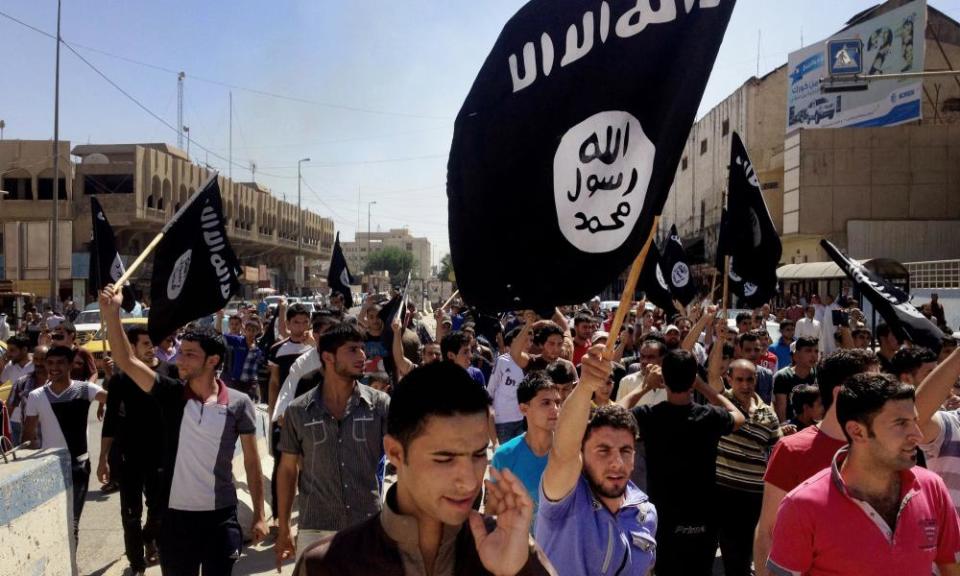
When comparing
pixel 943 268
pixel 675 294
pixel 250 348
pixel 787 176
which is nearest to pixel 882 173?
pixel 787 176

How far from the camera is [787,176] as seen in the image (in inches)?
1508

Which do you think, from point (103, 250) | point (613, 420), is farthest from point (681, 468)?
point (103, 250)

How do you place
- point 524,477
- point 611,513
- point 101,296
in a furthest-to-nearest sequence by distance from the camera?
1. point 101,296
2. point 524,477
3. point 611,513

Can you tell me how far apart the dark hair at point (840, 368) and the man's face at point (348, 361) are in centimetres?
232

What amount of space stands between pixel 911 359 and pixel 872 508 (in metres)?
2.38

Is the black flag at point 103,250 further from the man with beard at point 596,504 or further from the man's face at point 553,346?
the man with beard at point 596,504

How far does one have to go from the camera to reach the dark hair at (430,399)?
6.84ft

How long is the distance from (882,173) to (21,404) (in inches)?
1441

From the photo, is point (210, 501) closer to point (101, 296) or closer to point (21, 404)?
point (101, 296)

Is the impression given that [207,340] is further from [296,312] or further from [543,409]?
[296,312]

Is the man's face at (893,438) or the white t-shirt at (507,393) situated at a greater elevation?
the man's face at (893,438)

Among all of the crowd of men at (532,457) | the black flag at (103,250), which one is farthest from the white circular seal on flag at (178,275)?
the black flag at (103,250)

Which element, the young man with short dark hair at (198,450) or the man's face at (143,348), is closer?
the young man with short dark hair at (198,450)

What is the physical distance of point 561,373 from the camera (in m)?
4.74
